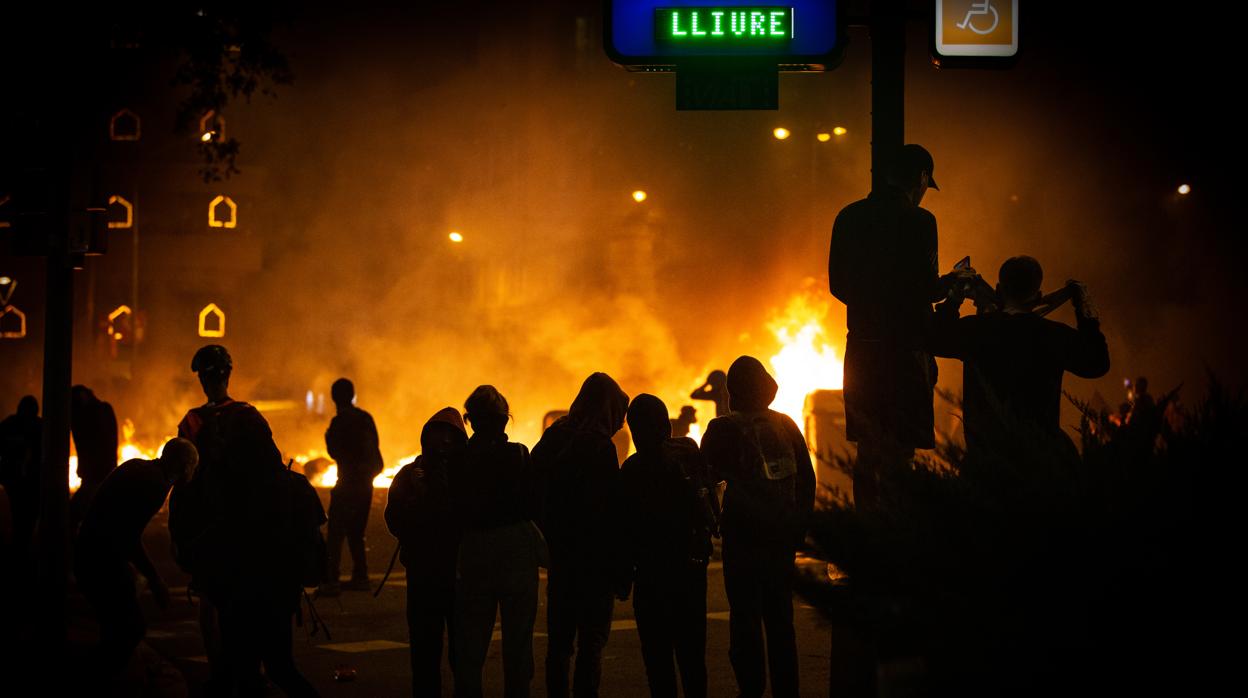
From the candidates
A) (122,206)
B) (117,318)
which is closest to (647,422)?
(122,206)

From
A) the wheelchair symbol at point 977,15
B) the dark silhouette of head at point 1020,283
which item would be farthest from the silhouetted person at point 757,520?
the wheelchair symbol at point 977,15

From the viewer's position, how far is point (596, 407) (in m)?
6.10

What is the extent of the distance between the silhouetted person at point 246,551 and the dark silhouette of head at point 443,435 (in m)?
0.70

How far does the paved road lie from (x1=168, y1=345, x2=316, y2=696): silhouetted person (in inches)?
55.3

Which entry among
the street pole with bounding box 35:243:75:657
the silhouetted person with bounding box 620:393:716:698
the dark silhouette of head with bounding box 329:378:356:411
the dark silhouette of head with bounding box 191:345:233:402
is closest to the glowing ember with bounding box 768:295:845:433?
the dark silhouette of head with bounding box 329:378:356:411

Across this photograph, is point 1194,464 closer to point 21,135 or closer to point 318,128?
point 21,135

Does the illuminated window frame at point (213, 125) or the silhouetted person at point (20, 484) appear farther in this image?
the illuminated window frame at point (213, 125)

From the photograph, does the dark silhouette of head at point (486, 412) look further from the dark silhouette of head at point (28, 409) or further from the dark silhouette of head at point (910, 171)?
the dark silhouette of head at point (28, 409)

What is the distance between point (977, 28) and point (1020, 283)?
4.32ft

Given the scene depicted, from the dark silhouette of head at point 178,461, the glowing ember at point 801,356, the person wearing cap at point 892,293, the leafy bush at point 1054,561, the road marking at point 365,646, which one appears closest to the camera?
the leafy bush at point 1054,561

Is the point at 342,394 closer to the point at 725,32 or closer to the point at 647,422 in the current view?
the point at 647,422

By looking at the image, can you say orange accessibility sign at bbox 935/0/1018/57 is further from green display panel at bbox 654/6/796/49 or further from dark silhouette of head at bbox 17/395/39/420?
dark silhouette of head at bbox 17/395/39/420

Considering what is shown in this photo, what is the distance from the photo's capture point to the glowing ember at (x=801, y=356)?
27.3m

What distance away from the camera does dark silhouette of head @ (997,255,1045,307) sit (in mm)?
5191
